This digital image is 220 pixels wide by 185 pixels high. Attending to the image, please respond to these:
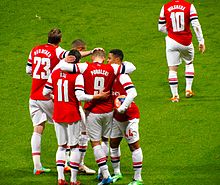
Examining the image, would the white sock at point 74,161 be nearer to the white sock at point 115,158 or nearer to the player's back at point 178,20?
the white sock at point 115,158

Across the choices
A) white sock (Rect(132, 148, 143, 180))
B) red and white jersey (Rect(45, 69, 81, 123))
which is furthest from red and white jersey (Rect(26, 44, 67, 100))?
white sock (Rect(132, 148, 143, 180))

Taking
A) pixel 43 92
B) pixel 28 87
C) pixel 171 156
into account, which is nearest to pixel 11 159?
pixel 43 92

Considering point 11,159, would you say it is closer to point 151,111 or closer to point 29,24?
point 151,111

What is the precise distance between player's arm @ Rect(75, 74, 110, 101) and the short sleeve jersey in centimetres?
450

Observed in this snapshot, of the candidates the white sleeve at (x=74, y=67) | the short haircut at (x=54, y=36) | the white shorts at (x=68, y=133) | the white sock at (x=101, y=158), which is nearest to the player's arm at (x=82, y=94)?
the white sleeve at (x=74, y=67)

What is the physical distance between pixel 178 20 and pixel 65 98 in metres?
4.64

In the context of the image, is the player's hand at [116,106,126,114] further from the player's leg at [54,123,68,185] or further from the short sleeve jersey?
the short sleeve jersey

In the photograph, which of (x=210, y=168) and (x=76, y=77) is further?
(x=210, y=168)

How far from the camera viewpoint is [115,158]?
1169cm

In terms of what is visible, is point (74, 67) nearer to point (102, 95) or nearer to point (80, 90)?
point (80, 90)

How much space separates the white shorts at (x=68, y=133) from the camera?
11320 millimetres

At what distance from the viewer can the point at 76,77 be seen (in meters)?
11.2

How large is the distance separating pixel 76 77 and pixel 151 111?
→ 410 centimetres

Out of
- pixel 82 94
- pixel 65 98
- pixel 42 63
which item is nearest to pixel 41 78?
pixel 42 63
